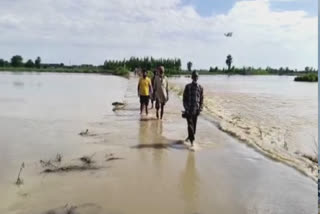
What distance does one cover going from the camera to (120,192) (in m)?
6.91

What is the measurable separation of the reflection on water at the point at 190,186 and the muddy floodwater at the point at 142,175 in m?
0.02

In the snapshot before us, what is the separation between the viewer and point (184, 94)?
10.1m

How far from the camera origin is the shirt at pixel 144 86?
15340 millimetres

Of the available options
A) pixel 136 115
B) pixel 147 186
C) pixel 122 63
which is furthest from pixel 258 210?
pixel 122 63

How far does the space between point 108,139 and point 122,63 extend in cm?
8806

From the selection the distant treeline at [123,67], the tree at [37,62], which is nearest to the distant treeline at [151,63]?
the distant treeline at [123,67]

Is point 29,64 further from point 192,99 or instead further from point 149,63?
point 192,99

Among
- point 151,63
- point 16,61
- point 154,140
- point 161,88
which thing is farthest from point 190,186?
point 16,61

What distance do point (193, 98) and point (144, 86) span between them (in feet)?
18.1

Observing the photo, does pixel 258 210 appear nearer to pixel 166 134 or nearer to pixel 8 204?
pixel 8 204

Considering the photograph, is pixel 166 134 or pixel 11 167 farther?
pixel 166 134

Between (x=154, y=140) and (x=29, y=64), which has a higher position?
(x=154, y=140)

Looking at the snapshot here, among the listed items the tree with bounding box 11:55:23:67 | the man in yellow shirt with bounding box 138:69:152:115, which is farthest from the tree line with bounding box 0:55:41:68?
the man in yellow shirt with bounding box 138:69:152:115

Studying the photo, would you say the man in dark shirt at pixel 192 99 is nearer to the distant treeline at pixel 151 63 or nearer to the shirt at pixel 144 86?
the shirt at pixel 144 86
